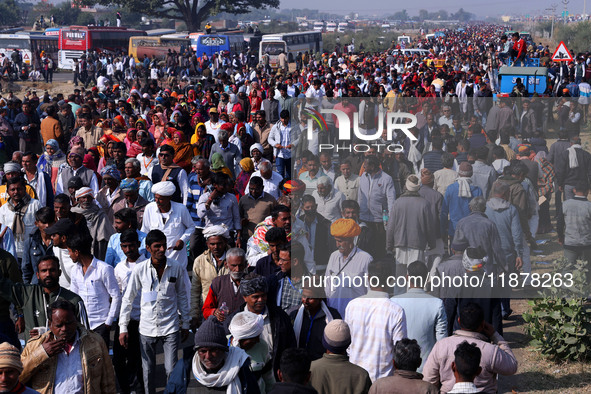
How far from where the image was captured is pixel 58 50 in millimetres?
46344

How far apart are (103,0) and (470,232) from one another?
67485mm

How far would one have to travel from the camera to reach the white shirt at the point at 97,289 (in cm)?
605

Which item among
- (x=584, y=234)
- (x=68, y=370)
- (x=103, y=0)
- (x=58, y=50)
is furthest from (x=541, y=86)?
(x=103, y=0)

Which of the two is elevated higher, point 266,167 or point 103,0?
point 103,0

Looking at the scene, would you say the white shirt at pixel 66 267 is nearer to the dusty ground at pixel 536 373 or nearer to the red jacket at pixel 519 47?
the dusty ground at pixel 536 373

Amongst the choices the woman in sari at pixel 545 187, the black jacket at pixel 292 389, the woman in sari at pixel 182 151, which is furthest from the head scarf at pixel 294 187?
the black jacket at pixel 292 389

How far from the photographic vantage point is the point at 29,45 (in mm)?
45469

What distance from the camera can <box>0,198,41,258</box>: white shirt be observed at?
7.53 metres

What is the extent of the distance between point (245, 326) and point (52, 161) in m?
5.91

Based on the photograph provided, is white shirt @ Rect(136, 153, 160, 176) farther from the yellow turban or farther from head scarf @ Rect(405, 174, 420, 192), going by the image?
head scarf @ Rect(405, 174, 420, 192)

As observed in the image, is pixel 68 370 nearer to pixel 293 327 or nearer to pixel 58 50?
pixel 293 327

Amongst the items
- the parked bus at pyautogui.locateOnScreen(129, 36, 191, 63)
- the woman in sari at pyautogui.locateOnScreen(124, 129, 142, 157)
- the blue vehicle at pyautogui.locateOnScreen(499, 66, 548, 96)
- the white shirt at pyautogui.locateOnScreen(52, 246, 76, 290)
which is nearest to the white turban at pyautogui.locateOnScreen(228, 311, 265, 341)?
the white shirt at pyautogui.locateOnScreen(52, 246, 76, 290)

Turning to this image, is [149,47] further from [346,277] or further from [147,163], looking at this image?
[346,277]

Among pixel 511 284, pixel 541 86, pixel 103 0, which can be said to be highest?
pixel 103 0
